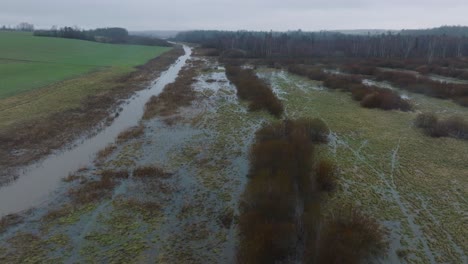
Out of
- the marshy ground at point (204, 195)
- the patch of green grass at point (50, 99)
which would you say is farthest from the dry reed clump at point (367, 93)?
the patch of green grass at point (50, 99)

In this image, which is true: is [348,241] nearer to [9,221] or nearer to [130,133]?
[9,221]

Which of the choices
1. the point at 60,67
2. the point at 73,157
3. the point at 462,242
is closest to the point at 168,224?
the point at 73,157

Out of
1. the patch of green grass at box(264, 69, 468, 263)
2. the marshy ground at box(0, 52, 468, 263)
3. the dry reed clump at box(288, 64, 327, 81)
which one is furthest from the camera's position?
the dry reed clump at box(288, 64, 327, 81)

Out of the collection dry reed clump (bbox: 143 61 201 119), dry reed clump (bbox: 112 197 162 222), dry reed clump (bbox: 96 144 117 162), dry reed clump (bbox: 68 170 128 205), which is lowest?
dry reed clump (bbox: 112 197 162 222)

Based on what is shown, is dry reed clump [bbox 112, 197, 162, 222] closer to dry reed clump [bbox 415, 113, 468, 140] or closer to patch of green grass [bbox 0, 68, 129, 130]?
patch of green grass [bbox 0, 68, 129, 130]

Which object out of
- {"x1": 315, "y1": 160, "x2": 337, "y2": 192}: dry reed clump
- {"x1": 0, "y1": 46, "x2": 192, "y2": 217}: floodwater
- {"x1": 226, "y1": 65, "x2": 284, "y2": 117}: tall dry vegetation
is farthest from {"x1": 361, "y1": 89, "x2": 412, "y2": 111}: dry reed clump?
{"x1": 0, "y1": 46, "x2": 192, "y2": 217}: floodwater

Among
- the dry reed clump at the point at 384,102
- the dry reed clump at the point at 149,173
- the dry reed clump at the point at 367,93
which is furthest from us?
the dry reed clump at the point at 367,93

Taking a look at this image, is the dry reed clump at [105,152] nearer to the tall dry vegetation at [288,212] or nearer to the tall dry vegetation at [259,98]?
the tall dry vegetation at [288,212]
